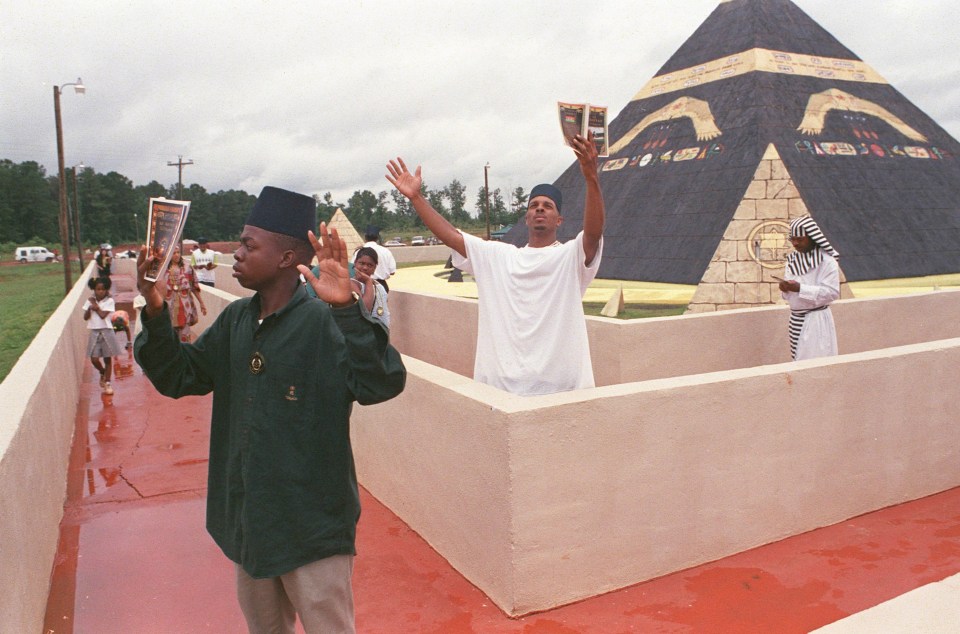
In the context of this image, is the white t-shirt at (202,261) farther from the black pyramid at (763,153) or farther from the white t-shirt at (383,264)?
the black pyramid at (763,153)

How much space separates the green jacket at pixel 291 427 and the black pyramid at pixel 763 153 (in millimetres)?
16722

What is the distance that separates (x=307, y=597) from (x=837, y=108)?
25.6 meters

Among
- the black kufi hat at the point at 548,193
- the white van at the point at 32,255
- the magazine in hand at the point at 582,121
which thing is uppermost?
the magazine in hand at the point at 582,121

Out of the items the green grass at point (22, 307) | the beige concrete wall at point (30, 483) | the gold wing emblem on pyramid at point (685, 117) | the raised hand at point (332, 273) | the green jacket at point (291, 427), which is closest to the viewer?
the raised hand at point (332, 273)

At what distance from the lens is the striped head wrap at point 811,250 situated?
5430 mm

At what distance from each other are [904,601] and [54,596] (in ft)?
11.9

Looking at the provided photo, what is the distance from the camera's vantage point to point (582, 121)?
3609 mm

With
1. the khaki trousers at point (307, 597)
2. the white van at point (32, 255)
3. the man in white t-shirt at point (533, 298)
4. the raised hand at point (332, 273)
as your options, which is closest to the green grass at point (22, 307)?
the man in white t-shirt at point (533, 298)

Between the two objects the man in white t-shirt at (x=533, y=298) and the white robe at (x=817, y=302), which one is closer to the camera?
the man in white t-shirt at (x=533, y=298)

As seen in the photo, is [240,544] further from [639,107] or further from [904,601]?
[639,107]

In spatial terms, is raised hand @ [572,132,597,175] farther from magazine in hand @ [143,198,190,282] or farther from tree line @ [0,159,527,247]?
tree line @ [0,159,527,247]

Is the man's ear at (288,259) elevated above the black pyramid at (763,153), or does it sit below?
below

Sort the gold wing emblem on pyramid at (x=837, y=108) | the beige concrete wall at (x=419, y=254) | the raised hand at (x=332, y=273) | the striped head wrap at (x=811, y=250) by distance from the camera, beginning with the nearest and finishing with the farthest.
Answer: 1. the raised hand at (x=332, y=273)
2. the striped head wrap at (x=811, y=250)
3. the gold wing emblem on pyramid at (x=837, y=108)
4. the beige concrete wall at (x=419, y=254)

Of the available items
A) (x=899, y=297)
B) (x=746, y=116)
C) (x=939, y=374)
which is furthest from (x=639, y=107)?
(x=939, y=374)
